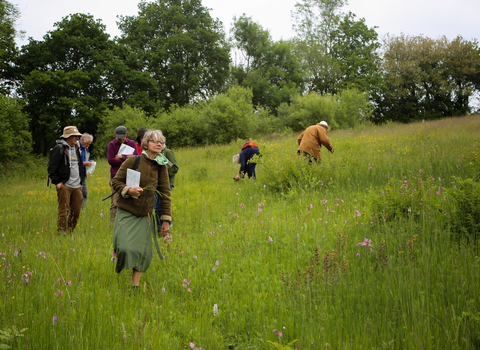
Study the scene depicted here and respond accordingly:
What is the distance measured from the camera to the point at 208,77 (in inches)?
1709

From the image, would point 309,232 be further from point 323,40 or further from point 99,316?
point 323,40

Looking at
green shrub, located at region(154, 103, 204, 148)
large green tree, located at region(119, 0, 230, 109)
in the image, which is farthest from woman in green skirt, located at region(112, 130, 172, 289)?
large green tree, located at region(119, 0, 230, 109)

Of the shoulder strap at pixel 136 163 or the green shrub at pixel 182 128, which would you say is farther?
the green shrub at pixel 182 128

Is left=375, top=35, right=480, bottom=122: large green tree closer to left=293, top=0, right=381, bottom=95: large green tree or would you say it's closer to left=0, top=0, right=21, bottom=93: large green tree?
left=293, top=0, right=381, bottom=95: large green tree

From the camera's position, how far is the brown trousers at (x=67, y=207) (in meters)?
5.90

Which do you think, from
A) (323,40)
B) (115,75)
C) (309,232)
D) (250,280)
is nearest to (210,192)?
(309,232)

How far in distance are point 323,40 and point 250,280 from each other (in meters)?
49.1

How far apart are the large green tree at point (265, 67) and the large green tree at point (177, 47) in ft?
10.9

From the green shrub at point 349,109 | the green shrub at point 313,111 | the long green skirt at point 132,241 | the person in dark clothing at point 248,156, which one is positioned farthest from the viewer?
the green shrub at point 349,109

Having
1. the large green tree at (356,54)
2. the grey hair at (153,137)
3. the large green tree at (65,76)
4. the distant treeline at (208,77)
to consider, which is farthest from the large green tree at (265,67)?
the grey hair at (153,137)

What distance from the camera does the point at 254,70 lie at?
44.0 meters

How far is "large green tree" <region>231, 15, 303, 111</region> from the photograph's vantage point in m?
42.7

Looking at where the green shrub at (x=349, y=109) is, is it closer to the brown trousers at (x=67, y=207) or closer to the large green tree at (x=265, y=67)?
the large green tree at (x=265, y=67)

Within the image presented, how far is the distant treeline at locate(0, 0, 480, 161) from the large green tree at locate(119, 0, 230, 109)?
15cm
